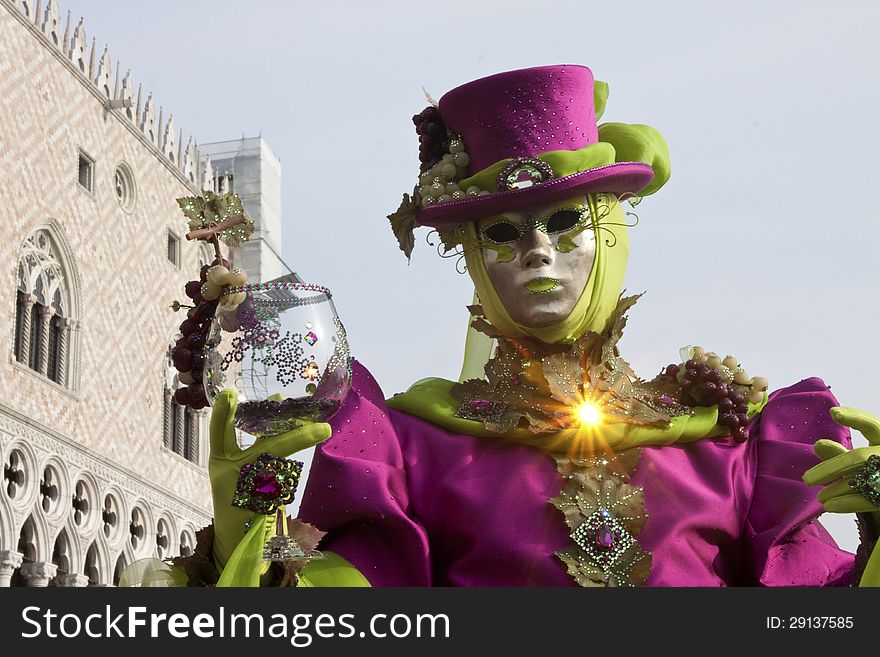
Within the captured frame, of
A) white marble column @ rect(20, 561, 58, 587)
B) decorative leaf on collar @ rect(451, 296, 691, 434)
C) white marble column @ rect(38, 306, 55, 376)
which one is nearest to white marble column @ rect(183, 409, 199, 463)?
white marble column @ rect(38, 306, 55, 376)

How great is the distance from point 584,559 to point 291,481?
1.73ft

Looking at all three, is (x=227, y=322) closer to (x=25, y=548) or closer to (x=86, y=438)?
(x=25, y=548)

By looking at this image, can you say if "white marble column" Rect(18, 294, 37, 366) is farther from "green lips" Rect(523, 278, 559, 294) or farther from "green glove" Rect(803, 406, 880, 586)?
"green glove" Rect(803, 406, 880, 586)

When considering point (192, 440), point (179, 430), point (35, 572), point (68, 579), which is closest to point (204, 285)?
point (35, 572)

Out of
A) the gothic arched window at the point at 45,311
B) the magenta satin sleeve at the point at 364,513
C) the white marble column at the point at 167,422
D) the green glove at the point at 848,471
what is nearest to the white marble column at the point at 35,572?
the gothic arched window at the point at 45,311

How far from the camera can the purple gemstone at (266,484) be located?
71.1 inches

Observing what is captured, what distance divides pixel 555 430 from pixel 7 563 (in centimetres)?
835

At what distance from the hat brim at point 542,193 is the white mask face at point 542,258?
25 mm

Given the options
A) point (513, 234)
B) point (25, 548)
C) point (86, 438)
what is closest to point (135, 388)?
point (86, 438)

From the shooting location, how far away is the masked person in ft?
6.81

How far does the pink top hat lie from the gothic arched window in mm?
8623

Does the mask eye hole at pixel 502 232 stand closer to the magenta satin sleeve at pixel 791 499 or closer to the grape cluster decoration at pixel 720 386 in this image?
the grape cluster decoration at pixel 720 386

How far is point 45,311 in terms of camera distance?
35.4 feet

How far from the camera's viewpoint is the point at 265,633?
5.38 feet
